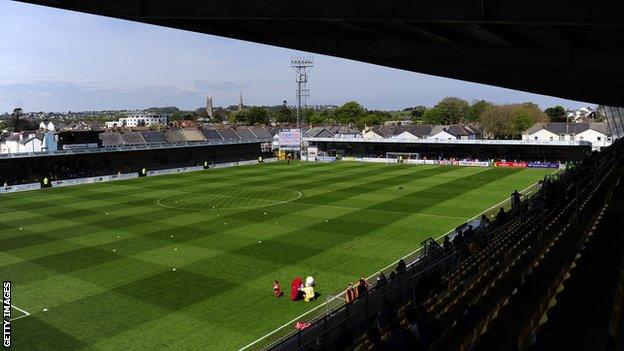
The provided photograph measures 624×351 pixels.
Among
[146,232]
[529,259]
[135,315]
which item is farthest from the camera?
[146,232]

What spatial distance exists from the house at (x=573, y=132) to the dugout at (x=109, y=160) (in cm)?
5445

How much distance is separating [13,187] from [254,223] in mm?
34424

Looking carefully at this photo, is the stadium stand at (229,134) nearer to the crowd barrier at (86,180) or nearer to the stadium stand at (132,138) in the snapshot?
the stadium stand at (132,138)

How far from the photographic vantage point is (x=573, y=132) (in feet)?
304

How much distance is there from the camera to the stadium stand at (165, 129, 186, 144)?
267ft

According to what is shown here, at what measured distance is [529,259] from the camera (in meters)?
13.0

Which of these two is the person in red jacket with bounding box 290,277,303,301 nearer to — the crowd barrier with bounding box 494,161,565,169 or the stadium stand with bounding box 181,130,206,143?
the crowd barrier with bounding box 494,161,565,169

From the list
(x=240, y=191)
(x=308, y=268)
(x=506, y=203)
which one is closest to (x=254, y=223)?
(x=308, y=268)

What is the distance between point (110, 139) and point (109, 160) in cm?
382

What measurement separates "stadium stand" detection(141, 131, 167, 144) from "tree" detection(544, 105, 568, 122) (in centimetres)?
12174

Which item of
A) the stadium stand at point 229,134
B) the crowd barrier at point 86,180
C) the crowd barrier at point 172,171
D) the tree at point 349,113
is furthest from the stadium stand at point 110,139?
the tree at point 349,113

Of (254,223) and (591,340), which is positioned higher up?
(591,340)

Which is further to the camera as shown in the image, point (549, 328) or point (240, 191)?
point (240, 191)

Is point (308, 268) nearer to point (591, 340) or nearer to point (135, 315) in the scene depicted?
point (135, 315)
